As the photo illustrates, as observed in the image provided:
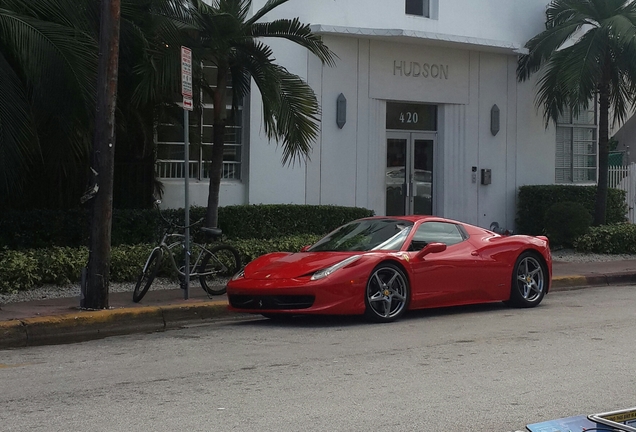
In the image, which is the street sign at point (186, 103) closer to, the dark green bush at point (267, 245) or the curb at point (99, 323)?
the curb at point (99, 323)

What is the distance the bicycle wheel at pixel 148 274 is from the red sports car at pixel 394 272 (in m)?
1.30

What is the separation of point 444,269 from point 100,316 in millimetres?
4028

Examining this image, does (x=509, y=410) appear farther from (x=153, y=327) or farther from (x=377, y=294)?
(x=153, y=327)

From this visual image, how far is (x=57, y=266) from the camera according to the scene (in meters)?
12.9

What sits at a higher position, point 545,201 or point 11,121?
point 11,121

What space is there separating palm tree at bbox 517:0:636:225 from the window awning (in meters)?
0.78

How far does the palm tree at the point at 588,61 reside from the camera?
18.3 m

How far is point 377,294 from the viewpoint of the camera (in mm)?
10484

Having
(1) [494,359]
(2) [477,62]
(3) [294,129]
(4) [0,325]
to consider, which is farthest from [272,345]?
(2) [477,62]

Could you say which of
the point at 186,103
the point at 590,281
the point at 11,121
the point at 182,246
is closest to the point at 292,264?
the point at 186,103

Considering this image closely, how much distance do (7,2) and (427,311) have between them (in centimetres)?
653

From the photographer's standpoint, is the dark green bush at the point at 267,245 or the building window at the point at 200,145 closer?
the dark green bush at the point at 267,245

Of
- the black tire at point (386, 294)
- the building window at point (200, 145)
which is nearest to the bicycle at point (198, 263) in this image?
the black tire at point (386, 294)

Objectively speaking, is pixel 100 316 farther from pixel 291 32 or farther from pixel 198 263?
pixel 291 32
